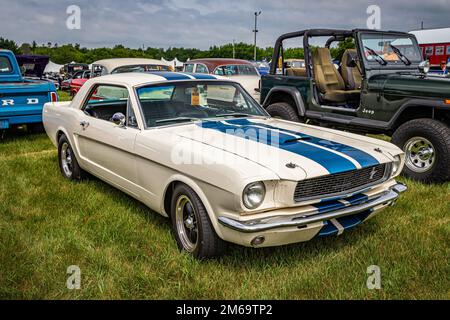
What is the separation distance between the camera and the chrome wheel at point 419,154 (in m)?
5.20

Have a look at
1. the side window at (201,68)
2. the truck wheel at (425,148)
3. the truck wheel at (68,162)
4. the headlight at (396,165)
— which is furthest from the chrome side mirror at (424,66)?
the side window at (201,68)

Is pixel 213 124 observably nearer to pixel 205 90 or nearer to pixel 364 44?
pixel 205 90

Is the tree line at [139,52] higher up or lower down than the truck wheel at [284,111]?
higher up

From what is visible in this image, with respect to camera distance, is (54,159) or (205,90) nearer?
(205,90)

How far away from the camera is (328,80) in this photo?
701 centimetres

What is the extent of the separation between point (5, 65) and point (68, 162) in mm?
4865

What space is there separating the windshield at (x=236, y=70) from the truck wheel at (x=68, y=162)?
6.15 meters

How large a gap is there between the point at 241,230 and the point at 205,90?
200cm

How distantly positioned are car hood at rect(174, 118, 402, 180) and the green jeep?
5.83ft

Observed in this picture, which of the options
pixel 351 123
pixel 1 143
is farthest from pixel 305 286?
pixel 1 143

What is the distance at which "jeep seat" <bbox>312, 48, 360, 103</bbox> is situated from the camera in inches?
271

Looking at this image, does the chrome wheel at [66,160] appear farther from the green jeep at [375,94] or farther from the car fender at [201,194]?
the green jeep at [375,94]

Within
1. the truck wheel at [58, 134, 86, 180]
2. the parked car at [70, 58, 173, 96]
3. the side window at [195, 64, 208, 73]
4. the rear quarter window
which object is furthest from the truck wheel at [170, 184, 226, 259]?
the side window at [195, 64, 208, 73]
